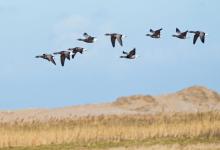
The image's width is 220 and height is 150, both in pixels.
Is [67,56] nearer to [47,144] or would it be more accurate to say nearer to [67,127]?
[47,144]

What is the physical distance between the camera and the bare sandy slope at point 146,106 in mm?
48688

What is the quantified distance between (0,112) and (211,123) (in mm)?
22415

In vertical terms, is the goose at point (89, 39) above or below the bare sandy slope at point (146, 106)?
above

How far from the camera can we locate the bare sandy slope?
48688 millimetres

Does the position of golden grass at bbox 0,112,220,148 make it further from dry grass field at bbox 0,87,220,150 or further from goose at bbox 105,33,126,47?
goose at bbox 105,33,126,47

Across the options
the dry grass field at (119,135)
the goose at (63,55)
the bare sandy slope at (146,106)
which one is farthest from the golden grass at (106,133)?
the bare sandy slope at (146,106)

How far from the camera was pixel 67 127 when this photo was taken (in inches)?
1182

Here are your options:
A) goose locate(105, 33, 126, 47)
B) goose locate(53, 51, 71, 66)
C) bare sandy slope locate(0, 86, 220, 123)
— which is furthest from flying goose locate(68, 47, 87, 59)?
bare sandy slope locate(0, 86, 220, 123)

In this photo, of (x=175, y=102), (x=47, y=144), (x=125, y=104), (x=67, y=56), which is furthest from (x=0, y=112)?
(x=67, y=56)

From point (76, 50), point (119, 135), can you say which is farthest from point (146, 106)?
point (76, 50)

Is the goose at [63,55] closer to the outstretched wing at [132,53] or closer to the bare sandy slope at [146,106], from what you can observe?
the outstretched wing at [132,53]

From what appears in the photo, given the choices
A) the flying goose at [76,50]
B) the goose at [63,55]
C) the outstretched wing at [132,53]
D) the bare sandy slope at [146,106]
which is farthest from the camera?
the bare sandy slope at [146,106]

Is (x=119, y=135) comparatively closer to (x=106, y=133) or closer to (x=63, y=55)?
(x=106, y=133)

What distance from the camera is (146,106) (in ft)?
165
